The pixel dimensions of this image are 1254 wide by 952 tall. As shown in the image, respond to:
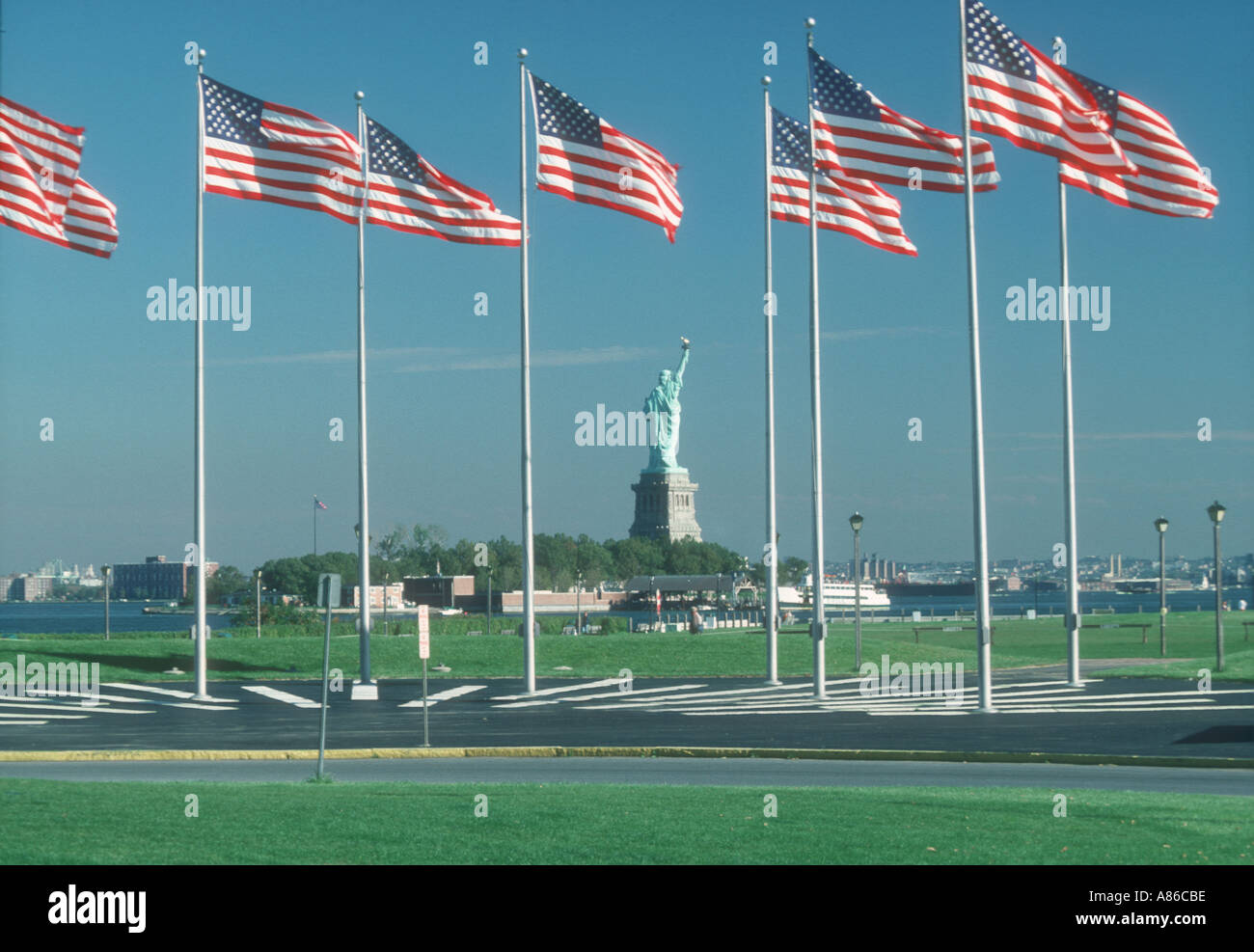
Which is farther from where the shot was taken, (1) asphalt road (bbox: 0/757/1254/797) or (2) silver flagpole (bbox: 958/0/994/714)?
(2) silver flagpole (bbox: 958/0/994/714)

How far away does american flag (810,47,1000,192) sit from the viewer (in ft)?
85.8

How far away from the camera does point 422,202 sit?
1148 inches

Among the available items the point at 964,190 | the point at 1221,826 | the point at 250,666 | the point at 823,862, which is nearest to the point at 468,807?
the point at 823,862

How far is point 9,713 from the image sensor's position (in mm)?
27938

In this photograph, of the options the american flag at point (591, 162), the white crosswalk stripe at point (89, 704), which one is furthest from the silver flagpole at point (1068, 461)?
the white crosswalk stripe at point (89, 704)

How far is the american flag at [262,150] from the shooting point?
28000 millimetres

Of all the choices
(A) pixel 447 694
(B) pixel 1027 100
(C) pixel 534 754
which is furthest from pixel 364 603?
(B) pixel 1027 100

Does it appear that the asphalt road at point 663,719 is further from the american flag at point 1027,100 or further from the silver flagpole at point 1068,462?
the american flag at point 1027,100

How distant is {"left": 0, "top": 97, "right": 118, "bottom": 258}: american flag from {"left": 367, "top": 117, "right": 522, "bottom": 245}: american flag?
211 inches

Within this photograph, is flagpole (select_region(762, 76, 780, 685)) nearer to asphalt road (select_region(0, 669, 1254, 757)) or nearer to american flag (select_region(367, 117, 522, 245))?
asphalt road (select_region(0, 669, 1254, 757))

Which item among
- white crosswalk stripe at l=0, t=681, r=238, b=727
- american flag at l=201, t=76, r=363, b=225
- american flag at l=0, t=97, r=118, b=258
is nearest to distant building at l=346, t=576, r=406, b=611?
white crosswalk stripe at l=0, t=681, r=238, b=727

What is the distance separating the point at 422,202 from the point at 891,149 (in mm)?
9740

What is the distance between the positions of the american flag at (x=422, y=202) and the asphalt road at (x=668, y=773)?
12242mm

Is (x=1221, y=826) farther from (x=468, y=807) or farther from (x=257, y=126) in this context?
(x=257, y=126)
